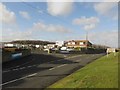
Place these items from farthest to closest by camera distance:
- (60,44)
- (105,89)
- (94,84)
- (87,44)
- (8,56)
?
(87,44), (60,44), (8,56), (94,84), (105,89)

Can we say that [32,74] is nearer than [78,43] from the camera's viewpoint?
Yes

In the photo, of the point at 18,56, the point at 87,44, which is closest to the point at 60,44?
the point at 87,44

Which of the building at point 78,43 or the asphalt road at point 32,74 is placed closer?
the asphalt road at point 32,74

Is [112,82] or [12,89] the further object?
[112,82]

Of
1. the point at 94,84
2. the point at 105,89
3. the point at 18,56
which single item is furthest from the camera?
the point at 18,56

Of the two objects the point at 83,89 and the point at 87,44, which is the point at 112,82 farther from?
the point at 87,44

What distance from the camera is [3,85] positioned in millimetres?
15906

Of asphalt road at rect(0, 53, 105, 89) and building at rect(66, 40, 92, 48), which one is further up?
building at rect(66, 40, 92, 48)

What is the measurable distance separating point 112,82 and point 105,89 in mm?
2387

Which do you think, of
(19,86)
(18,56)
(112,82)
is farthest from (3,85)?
(18,56)

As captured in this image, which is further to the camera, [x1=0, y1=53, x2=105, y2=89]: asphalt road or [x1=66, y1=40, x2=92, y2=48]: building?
[x1=66, y1=40, x2=92, y2=48]: building

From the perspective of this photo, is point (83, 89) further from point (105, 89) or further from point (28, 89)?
point (28, 89)

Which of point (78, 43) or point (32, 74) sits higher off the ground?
point (78, 43)

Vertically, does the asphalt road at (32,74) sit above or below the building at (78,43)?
below
